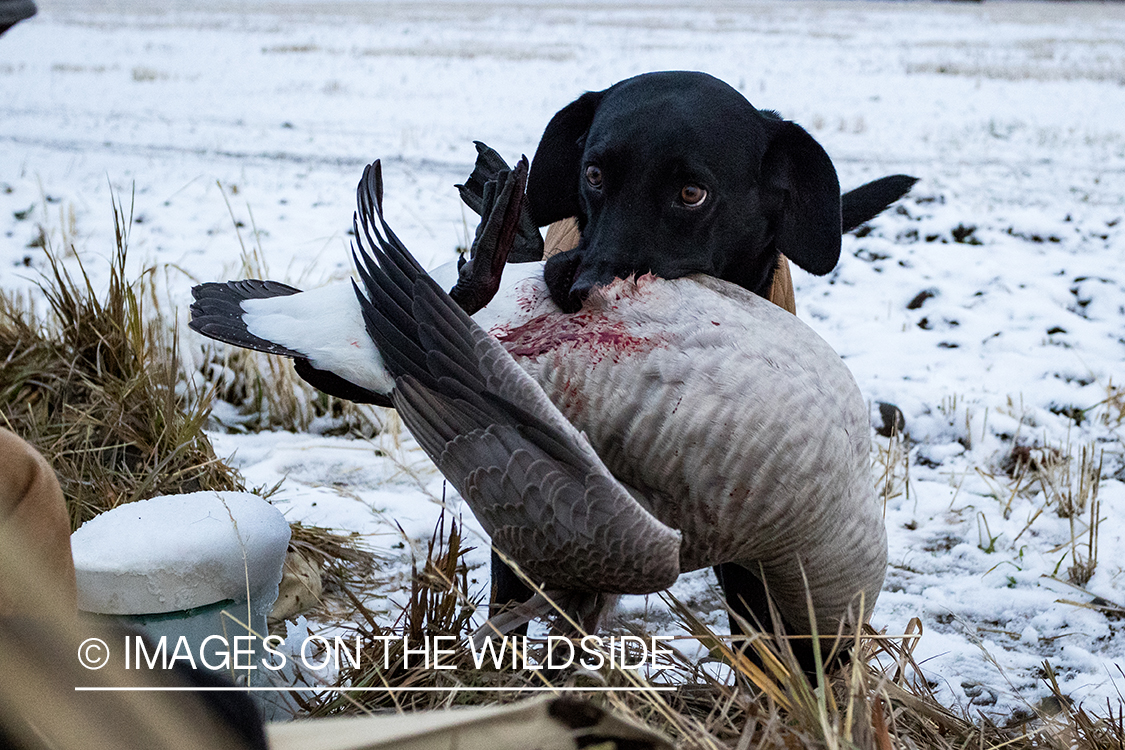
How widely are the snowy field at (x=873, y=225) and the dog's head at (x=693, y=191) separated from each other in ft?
3.03

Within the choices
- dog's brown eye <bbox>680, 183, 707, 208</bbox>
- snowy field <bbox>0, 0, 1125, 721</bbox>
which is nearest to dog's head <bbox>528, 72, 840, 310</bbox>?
dog's brown eye <bbox>680, 183, 707, 208</bbox>

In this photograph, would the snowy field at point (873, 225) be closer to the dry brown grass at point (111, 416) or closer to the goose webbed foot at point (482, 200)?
the dry brown grass at point (111, 416)

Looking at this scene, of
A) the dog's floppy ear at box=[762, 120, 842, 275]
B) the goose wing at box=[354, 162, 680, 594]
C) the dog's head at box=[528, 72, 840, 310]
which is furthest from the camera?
the dog's floppy ear at box=[762, 120, 842, 275]

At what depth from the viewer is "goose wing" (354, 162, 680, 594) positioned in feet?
4.64

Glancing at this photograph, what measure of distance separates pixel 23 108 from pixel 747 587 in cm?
1059

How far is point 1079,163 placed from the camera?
26.9 feet

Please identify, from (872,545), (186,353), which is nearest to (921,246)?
(186,353)

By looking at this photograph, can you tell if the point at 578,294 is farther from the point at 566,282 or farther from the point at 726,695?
the point at 726,695

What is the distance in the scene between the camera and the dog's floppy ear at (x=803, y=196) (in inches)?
74.5

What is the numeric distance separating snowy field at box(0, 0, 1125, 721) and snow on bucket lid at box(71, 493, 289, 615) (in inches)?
25.7

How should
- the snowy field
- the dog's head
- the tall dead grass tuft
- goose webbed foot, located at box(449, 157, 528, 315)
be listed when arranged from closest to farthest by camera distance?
1. goose webbed foot, located at box(449, 157, 528, 315)
2. the dog's head
3. the tall dead grass tuft
4. the snowy field

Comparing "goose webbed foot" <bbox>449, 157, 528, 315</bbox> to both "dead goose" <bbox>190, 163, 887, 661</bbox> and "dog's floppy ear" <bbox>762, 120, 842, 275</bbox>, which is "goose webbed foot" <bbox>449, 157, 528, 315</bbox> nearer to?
"dead goose" <bbox>190, 163, 887, 661</bbox>

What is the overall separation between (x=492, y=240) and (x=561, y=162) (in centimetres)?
58

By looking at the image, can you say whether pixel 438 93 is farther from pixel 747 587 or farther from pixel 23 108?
pixel 747 587
